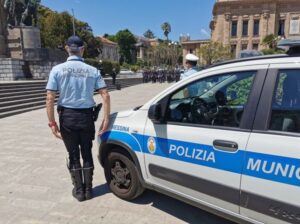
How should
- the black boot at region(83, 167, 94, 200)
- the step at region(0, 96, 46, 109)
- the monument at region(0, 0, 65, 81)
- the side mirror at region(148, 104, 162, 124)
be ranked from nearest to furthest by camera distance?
the side mirror at region(148, 104, 162, 124)
the black boot at region(83, 167, 94, 200)
the step at region(0, 96, 46, 109)
the monument at region(0, 0, 65, 81)

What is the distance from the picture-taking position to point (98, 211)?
11.1 feet

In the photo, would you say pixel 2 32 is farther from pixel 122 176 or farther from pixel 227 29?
pixel 227 29

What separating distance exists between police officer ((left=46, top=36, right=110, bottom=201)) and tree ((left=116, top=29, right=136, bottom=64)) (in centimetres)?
9873

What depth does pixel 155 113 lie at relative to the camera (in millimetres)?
2924

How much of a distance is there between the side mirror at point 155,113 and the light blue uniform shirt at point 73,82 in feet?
2.87

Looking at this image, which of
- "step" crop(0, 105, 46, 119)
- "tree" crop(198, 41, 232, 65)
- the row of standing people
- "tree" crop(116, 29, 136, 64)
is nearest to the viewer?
"step" crop(0, 105, 46, 119)

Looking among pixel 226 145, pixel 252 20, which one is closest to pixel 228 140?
pixel 226 145

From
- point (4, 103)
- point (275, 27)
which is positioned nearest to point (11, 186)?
point (4, 103)

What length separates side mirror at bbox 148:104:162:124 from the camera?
292 centimetres

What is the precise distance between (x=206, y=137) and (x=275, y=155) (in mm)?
615

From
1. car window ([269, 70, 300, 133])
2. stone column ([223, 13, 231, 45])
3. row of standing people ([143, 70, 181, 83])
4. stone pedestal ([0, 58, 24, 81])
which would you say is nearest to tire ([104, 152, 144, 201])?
car window ([269, 70, 300, 133])

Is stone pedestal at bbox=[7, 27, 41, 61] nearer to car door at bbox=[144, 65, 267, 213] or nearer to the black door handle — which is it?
car door at bbox=[144, 65, 267, 213]

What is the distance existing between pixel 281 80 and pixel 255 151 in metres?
0.59

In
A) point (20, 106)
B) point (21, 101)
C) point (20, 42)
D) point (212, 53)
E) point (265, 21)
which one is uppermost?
point (265, 21)
